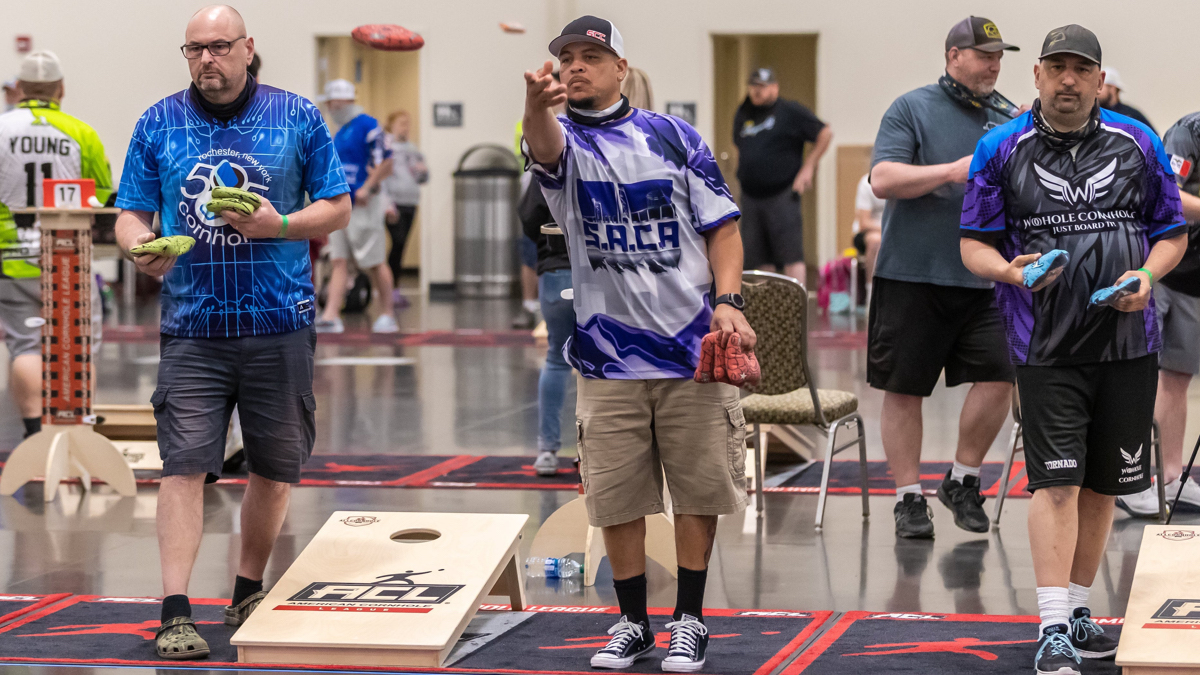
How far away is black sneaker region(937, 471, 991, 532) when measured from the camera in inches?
199

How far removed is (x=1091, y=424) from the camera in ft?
11.7

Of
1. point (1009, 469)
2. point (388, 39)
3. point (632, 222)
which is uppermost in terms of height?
point (388, 39)

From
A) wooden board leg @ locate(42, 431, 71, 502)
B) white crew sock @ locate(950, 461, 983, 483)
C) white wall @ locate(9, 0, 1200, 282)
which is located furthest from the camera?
white wall @ locate(9, 0, 1200, 282)

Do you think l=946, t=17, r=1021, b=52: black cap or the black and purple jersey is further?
l=946, t=17, r=1021, b=52: black cap

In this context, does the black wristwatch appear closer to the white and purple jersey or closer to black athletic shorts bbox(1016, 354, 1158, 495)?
the white and purple jersey

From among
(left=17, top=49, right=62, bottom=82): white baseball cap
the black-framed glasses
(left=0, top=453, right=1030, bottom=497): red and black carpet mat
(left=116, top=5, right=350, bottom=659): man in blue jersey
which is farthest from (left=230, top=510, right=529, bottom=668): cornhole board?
(left=17, top=49, right=62, bottom=82): white baseball cap

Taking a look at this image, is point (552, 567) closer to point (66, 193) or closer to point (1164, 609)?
point (1164, 609)

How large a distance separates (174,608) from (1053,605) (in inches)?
83.8

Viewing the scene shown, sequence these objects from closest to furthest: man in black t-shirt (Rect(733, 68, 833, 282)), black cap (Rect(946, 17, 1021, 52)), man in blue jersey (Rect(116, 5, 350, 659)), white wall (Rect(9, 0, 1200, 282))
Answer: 1. man in blue jersey (Rect(116, 5, 350, 659))
2. black cap (Rect(946, 17, 1021, 52))
3. man in black t-shirt (Rect(733, 68, 833, 282))
4. white wall (Rect(9, 0, 1200, 282))

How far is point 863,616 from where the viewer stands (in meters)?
4.03

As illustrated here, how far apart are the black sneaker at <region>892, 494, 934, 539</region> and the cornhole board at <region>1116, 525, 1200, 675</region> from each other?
1171 mm

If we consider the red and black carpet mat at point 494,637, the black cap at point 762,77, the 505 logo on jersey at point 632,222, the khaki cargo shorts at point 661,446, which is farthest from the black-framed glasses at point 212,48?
the black cap at point 762,77

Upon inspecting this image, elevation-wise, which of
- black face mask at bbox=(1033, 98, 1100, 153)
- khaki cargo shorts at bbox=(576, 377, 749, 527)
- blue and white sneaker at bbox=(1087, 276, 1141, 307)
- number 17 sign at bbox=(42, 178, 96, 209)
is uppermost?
black face mask at bbox=(1033, 98, 1100, 153)

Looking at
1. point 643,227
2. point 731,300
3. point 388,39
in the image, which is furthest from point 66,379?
point 388,39
